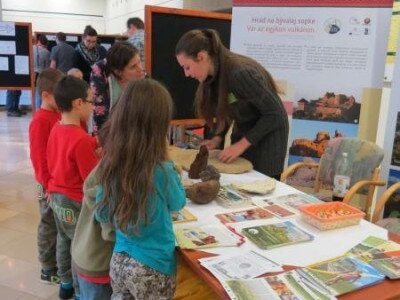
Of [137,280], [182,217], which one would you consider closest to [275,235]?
[182,217]

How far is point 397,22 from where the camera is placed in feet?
8.90

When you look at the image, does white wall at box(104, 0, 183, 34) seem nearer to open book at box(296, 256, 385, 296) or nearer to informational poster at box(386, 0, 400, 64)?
informational poster at box(386, 0, 400, 64)

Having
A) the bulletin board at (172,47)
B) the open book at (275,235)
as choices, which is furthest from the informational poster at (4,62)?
the open book at (275,235)

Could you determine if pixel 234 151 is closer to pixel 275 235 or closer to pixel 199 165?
pixel 199 165

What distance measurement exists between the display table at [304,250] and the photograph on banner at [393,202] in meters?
1.47

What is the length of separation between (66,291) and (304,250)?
145 cm

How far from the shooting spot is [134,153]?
1.18m

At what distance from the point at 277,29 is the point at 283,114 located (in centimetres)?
131

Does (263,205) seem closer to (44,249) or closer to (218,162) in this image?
(218,162)

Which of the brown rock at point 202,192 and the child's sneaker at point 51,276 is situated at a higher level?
the brown rock at point 202,192

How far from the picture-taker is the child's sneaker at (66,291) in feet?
7.17

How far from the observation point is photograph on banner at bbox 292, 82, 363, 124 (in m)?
2.95

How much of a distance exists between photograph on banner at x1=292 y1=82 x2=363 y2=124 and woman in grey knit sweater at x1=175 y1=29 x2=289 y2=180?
3.74 ft

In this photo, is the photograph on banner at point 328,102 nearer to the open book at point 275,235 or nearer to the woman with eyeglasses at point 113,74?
the woman with eyeglasses at point 113,74
